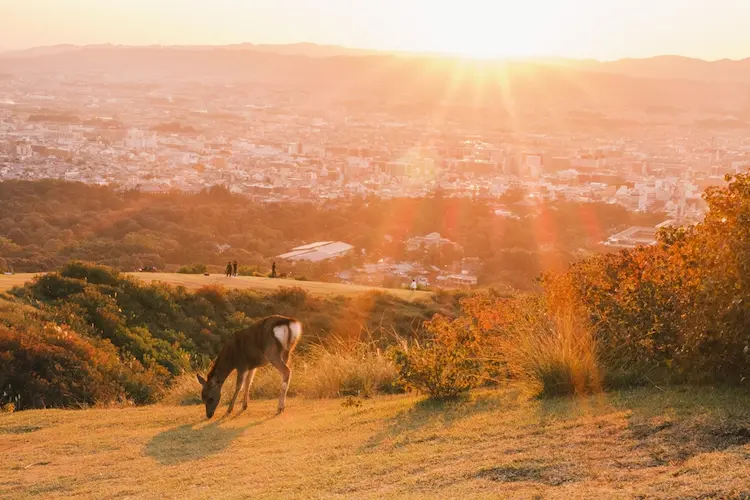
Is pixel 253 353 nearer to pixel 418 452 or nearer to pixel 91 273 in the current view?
pixel 418 452

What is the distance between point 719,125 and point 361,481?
433ft

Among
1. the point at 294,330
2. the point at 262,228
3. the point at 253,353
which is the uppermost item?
the point at 294,330

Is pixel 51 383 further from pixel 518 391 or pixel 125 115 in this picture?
pixel 125 115

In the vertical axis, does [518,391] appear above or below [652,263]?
below

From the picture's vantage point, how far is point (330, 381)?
36.7 ft

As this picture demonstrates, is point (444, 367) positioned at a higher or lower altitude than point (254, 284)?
higher

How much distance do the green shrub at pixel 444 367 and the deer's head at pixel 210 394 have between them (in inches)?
89.7

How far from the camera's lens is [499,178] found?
95500mm

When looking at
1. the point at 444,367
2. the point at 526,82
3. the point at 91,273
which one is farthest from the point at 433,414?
the point at 526,82

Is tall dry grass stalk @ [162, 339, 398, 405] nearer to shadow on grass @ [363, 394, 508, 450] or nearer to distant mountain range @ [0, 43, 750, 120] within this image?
shadow on grass @ [363, 394, 508, 450]

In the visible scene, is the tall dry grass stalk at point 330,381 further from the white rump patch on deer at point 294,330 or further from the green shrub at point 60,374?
the green shrub at point 60,374

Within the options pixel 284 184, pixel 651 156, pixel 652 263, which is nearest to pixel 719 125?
pixel 651 156

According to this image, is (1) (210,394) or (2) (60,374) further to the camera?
(2) (60,374)

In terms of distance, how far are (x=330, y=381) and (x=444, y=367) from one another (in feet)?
8.19
